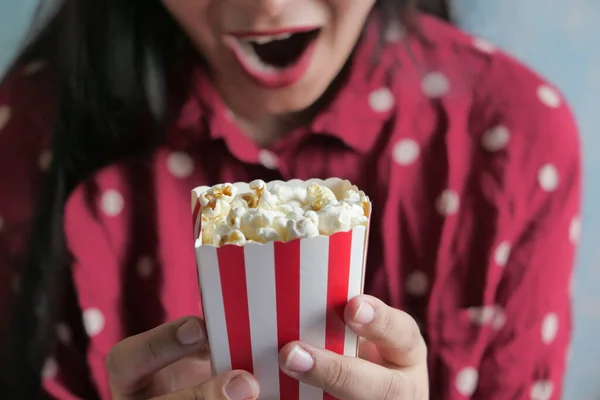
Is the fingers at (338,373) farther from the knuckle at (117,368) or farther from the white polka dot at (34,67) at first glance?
the white polka dot at (34,67)

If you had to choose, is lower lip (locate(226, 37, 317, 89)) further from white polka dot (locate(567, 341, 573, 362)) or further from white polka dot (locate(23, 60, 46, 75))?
white polka dot (locate(567, 341, 573, 362))

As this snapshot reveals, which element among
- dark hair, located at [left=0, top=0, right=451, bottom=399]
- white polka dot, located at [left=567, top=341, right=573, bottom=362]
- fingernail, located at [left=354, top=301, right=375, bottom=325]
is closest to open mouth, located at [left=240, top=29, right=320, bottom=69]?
dark hair, located at [left=0, top=0, right=451, bottom=399]

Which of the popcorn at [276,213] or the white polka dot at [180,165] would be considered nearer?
the popcorn at [276,213]

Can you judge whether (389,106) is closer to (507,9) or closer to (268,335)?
(507,9)

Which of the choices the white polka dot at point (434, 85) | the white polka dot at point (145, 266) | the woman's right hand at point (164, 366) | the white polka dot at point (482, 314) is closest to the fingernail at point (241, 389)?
Answer: the woman's right hand at point (164, 366)

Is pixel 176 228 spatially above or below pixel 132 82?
below

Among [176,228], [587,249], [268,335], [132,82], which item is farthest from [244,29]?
[587,249]

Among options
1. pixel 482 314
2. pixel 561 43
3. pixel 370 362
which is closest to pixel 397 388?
pixel 370 362
